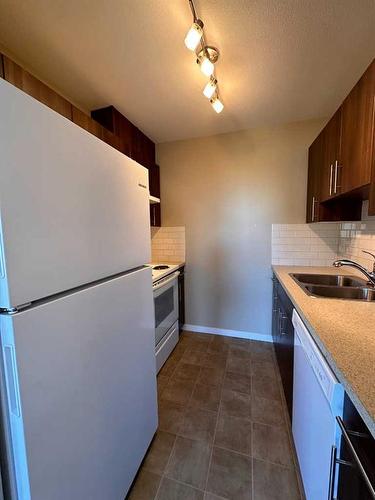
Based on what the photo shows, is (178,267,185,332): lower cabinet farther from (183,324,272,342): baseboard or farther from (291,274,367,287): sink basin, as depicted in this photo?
(291,274,367,287): sink basin

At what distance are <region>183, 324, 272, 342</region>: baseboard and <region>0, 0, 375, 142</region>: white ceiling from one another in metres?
2.45

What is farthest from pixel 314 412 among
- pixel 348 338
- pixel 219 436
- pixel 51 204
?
pixel 51 204

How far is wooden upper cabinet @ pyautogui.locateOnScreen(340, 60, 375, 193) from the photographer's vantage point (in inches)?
42.8

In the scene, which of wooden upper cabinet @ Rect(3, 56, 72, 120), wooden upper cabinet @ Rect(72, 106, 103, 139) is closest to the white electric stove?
wooden upper cabinet @ Rect(72, 106, 103, 139)

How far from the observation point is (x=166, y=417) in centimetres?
153

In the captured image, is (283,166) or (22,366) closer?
(22,366)

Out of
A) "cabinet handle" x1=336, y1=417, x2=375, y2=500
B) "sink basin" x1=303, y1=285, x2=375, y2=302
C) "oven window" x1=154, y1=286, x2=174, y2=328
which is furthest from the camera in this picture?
"oven window" x1=154, y1=286, x2=174, y2=328

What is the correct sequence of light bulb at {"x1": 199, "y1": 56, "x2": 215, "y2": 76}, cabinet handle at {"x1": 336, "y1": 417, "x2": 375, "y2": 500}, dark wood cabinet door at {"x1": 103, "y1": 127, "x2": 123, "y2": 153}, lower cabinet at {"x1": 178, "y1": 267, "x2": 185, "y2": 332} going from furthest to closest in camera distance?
1. lower cabinet at {"x1": 178, "y1": 267, "x2": 185, "y2": 332}
2. dark wood cabinet door at {"x1": 103, "y1": 127, "x2": 123, "y2": 153}
3. light bulb at {"x1": 199, "y1": 56, "x2": 215, "y2": 76}
4. cabinet handle at {"x1": 336, "y1": 417, "x2": 375, "y2": 500}

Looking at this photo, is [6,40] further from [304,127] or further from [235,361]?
[235,361]

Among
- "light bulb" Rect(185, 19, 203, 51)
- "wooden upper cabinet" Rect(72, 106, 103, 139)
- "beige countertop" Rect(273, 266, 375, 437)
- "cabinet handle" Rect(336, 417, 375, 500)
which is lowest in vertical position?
"cabinet handle" Rect(336, 417, 375, 500)

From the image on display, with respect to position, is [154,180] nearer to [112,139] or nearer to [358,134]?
[112,139]

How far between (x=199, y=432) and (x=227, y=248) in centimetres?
177

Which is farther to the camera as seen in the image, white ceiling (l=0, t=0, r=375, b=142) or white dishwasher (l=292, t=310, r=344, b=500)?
white ceiling (l=0, t=0, r=375, b=142)

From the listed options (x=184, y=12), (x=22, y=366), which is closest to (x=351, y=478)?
(x=22, y=366)
